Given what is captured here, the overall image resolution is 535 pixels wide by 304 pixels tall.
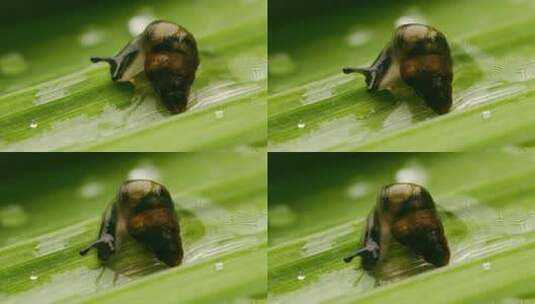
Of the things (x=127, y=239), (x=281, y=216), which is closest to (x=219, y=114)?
(x=281, y=216)

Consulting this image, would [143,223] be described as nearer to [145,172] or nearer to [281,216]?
[145,172]

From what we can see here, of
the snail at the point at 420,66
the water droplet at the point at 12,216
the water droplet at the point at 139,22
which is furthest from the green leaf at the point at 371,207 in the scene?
the water droplet at the point at 12,216

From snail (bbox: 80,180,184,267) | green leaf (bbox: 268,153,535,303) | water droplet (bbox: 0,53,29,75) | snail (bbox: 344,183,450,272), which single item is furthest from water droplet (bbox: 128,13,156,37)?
snail (bbox: 344,183,450,272)

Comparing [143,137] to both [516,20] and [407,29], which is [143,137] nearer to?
[407,29]

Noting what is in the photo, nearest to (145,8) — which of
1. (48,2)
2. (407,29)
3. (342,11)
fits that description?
(48,2)

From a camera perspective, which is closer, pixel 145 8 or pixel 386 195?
pixel 386 195

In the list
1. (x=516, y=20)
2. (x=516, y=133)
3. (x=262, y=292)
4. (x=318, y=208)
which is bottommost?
(x=262, y=292)

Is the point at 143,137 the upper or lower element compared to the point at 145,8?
lower
